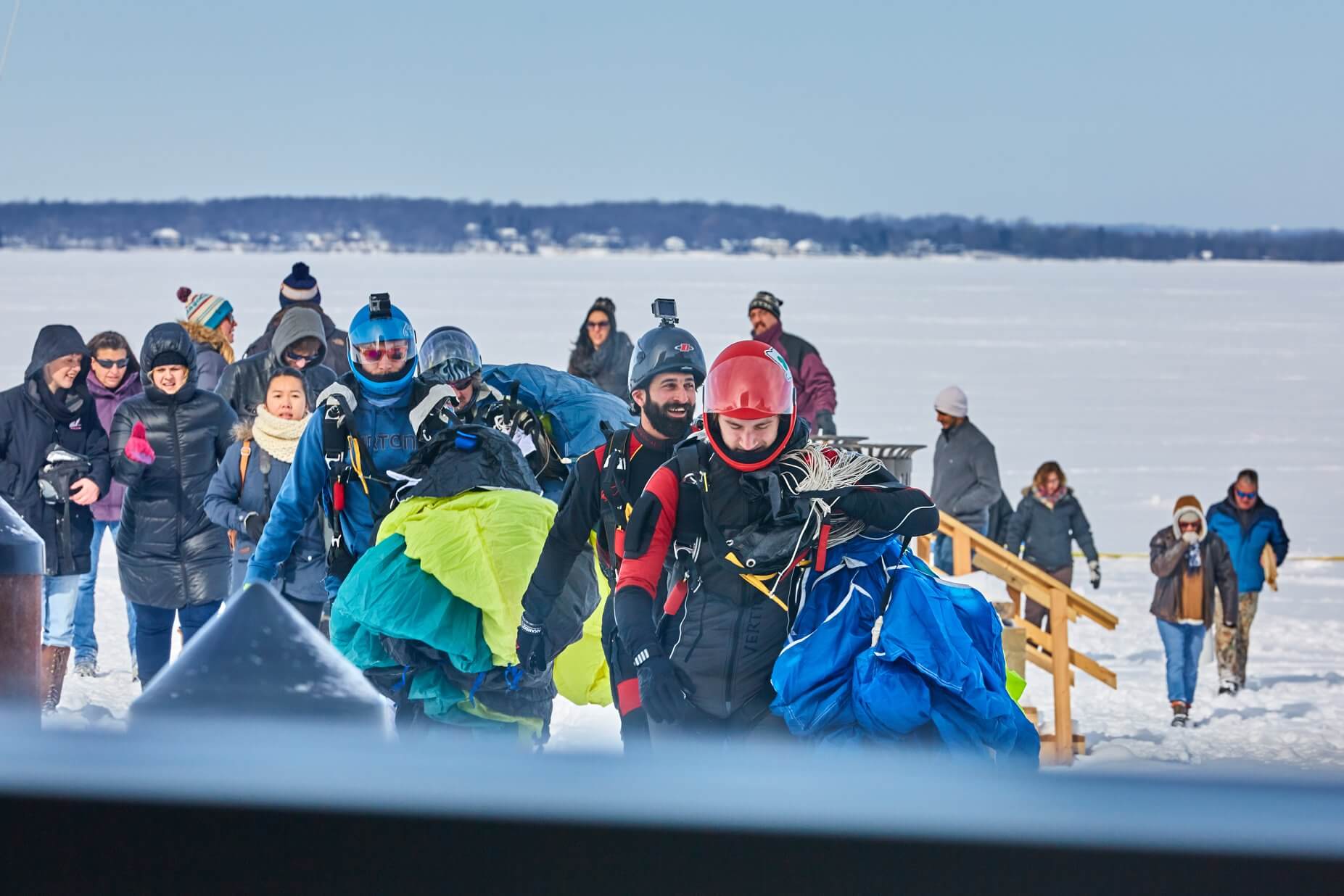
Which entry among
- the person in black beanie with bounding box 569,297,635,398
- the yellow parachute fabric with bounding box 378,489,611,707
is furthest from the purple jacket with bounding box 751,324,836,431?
the yellow parachute fabric with bounding box 378,489,611,707

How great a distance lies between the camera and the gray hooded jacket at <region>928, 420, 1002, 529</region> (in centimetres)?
1015

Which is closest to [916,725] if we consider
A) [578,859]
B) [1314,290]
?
[578,859]

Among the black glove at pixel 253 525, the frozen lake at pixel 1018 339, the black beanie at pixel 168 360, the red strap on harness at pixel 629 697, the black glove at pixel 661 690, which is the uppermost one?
the black beanie at pixel 168 360

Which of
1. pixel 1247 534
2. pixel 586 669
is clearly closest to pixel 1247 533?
pixel 1247 534

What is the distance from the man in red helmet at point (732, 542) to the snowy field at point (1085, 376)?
50 cm

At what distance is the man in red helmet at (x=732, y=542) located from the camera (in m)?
3.85

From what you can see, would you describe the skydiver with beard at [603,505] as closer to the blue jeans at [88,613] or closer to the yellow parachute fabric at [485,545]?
the yellow parachute fabric at [485,545]

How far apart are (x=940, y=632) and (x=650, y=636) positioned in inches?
27.9

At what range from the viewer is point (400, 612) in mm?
4652

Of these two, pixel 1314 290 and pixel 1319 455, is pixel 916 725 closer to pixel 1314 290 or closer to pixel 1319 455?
pixel 1319 455

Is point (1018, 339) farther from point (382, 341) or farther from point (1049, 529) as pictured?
point (382, 341)

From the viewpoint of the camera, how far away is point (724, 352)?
160 inches

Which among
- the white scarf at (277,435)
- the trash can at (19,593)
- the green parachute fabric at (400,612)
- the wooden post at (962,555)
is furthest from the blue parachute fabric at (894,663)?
the wooden post at (962,555)

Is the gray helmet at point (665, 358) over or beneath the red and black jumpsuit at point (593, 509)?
over
